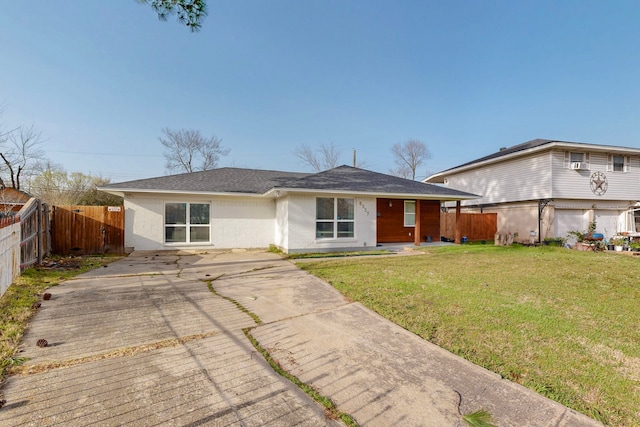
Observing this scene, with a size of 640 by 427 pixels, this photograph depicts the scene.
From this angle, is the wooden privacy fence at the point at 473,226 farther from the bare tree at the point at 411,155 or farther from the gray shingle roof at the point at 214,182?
the bare tree at the point at 411,155

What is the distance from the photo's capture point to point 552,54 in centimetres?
1510

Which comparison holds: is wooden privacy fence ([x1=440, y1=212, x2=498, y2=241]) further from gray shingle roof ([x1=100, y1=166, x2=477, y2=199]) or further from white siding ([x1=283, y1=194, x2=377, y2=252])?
white siding ([x1=283, y1=194, x2=377, y2=252])

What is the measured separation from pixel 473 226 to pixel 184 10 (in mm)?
16346

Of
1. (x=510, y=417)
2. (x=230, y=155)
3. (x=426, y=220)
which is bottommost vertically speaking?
(x=510, y=417)

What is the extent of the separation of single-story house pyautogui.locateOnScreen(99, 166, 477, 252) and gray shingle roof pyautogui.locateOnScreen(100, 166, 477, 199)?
0.12 feet

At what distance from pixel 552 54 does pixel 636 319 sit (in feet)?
57.2

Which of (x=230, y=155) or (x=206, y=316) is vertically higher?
(x=230, y=155)

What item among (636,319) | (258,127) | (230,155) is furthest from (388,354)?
(230,155)

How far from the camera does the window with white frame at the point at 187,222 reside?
10828mm

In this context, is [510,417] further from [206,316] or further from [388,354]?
[206,316]

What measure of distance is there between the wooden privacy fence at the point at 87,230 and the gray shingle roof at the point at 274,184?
1.35m

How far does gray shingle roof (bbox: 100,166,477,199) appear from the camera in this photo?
10.2 metres

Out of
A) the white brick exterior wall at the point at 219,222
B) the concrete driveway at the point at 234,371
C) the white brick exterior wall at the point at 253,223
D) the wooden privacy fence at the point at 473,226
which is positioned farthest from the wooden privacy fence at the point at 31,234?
the wooden privacy fence at the point at 473,226

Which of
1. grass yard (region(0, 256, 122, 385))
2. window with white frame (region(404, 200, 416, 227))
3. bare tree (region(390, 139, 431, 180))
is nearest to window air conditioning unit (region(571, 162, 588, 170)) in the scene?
window with white frame (region(404, 200, 416, 227))
